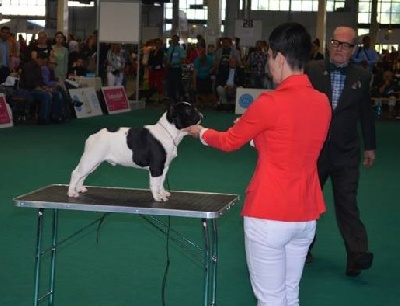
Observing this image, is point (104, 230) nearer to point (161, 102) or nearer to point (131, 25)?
point (131, 25)

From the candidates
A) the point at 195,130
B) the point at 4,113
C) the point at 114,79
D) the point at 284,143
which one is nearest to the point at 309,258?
the point at 195,130

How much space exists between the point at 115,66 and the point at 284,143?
697 inches

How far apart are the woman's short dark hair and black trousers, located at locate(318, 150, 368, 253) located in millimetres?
2474

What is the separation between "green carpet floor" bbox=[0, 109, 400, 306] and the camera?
529 centimetres

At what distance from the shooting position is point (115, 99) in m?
19.9

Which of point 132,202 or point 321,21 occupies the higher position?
point 321,21

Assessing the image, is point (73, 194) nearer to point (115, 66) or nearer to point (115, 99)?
point (115, 99)

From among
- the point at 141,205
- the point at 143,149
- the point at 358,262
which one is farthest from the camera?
the point at 358,262

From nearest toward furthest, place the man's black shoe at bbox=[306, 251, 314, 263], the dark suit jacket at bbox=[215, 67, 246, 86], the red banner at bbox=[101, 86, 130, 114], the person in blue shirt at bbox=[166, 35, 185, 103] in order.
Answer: the man's black shoe at bbox=[306, 251, 314, 263] < the red banner at bbox=[101, 86, 130, 114] < the dark suit jacket at bbox=[215, 67, 246, 86] < the person in blue shirt at bbox=[166, 35, 185, 103]

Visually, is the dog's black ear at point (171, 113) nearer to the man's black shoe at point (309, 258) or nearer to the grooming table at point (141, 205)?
the grooming table at point (141, 205)

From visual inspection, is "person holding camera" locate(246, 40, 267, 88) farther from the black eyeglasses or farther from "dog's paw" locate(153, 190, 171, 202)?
"dog's paw" locate(153, 190, 171, 202)

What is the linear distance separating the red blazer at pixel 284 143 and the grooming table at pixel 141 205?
61 cm

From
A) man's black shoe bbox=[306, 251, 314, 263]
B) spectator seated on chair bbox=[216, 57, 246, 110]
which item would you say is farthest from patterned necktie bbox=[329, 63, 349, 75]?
spectator seated on chair bbox=[216, 57, 246, 110]

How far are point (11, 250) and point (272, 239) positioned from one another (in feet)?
11.2
